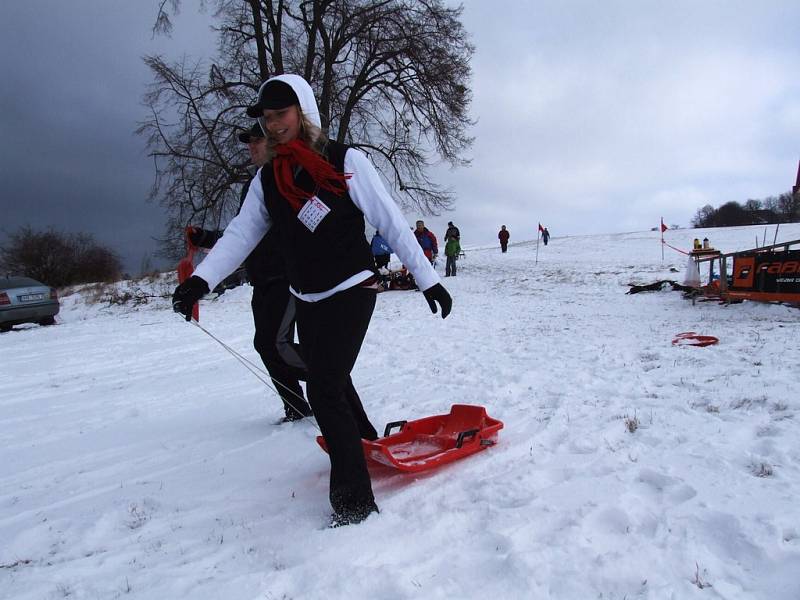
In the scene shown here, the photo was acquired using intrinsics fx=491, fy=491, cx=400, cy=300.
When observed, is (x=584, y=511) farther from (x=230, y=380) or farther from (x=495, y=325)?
(x=495, y=325)

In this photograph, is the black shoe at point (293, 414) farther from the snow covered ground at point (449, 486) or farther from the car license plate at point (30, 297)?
the car license plate at point (30, 297)

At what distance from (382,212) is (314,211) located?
0.34m

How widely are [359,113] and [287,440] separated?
1636 centimetres

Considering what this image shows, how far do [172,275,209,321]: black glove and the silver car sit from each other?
1335cm

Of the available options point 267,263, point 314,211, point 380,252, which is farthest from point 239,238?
point 380,252

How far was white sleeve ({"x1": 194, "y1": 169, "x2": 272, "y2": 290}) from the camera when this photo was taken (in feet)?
8.55

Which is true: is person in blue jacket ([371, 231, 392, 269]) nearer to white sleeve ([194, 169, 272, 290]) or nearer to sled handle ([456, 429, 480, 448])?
sled handle ([456, 429, 480, 448])

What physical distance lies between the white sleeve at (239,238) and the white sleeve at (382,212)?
54 cm

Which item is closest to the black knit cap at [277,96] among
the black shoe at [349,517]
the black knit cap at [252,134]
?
the black knit cap at [252,134]

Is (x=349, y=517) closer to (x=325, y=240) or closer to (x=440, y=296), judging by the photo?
(x=440, y=296)

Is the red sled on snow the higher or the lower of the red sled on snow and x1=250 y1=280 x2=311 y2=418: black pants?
the lower

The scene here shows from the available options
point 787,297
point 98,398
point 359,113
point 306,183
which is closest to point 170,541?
point 306,183

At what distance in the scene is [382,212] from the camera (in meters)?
2.46

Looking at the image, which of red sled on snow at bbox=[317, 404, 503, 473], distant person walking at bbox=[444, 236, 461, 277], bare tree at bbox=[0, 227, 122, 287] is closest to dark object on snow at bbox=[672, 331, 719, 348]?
red sled on snow at bbox=[317, 404, 503, 473]
